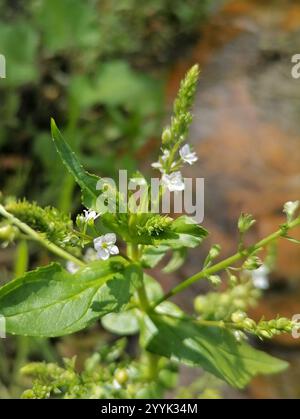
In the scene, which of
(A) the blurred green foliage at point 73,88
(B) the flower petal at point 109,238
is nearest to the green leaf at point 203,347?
(B) the flower petal at point 109,238

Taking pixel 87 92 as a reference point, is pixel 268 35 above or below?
above

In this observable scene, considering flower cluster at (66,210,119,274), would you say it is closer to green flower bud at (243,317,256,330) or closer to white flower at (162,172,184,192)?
white flower at (162,172,184,192)

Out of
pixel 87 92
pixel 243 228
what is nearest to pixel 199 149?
pixel 87 92

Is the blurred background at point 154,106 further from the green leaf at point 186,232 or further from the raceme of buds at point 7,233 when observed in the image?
the raceme of buds at point 7,233

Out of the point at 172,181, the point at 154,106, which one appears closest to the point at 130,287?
the point at 172,181

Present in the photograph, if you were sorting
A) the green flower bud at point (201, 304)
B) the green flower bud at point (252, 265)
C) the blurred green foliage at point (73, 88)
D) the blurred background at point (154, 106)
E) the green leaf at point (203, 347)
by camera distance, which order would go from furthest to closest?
the blurred green foliage at point (73, 88) < the blurred background at point (154, 106) < the green flower bud at point (201, 304) < the green leaf at point (203, 347) < the green flower bud at point (252, 265)

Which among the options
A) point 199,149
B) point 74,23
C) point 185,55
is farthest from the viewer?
point 185,55

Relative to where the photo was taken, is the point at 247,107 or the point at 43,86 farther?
the point at 43,86

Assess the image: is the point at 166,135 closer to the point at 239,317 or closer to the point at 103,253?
the point at 103,253
